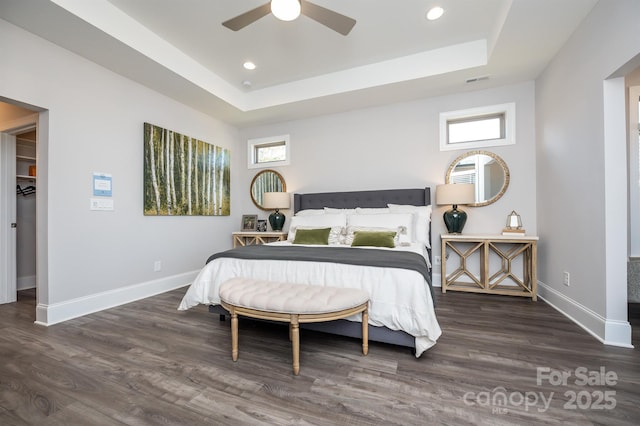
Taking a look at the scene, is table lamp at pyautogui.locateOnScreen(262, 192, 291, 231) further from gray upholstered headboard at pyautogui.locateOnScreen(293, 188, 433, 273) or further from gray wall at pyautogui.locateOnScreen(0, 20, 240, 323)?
gray wall at pyautogui.locateOnScreen(0, 20, 240, 323)

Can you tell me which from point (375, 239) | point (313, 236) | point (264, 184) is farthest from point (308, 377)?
point (264, 184)

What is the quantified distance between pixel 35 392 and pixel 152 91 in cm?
338

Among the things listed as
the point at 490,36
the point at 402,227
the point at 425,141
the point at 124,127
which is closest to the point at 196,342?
the point at 402,227

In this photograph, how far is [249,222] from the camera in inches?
197

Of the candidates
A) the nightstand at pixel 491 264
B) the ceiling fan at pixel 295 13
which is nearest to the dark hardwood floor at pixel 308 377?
the nightstand at pixel 491 264

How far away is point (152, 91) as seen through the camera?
3.59 m

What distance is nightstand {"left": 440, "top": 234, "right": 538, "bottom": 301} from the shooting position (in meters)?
3.24

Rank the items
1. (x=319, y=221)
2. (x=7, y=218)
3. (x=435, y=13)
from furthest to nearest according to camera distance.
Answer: (x=319, y=221), (x=7, y=218), (x=435, y=13)

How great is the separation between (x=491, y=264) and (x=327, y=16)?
3.46 m

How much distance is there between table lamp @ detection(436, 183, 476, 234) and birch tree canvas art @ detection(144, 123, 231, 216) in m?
3.48

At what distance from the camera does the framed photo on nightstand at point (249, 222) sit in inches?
195

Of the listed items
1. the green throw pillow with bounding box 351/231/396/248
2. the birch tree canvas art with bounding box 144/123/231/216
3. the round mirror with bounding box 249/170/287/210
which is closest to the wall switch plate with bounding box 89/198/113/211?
the birch tree canvas art with bounding box 144/123/231/216

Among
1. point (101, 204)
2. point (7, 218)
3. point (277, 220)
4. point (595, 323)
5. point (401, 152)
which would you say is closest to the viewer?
point (595, 323)

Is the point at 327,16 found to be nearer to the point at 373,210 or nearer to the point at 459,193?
the point at 373,210
